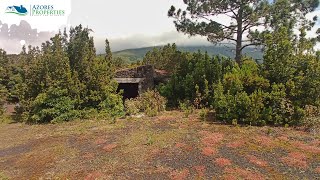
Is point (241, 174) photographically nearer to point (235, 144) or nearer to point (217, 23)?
point (235, 144)

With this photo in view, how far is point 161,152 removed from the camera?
400 inches

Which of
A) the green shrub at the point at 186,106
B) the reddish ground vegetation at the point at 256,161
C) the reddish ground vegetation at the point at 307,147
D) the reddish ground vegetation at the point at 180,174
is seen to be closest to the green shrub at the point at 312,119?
the reddish ground vegetation at the point at 307,147

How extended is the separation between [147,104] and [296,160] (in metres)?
11.1

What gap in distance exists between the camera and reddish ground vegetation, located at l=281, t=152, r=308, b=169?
344 inches

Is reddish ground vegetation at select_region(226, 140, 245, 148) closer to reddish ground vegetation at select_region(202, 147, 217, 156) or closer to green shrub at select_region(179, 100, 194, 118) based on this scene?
reddish ground vegetation at select_region(202, 147, 217, 156)

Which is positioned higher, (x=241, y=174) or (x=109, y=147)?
(x=241, y=174)

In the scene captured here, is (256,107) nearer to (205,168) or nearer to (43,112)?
(205,168)

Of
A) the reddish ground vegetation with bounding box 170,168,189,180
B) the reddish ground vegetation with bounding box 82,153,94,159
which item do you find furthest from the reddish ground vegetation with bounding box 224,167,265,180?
the reddish ground vegetation with bounding box 82,153,94,159

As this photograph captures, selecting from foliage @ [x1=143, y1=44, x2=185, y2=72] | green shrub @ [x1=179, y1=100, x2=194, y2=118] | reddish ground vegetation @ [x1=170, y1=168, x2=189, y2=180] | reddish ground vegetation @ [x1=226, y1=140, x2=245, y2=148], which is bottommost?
reddish ground vegetation @ [x1=170, y1=168, x2=189, y2=180]

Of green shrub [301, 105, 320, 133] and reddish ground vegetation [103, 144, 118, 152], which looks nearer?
reddish ground vegetation [103, 144, 118, 152]

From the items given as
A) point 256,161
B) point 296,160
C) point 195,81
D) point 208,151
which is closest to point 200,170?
point 208,151

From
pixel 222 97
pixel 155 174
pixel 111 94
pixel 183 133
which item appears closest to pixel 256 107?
pixel 222 97

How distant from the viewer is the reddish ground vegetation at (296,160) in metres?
8.74

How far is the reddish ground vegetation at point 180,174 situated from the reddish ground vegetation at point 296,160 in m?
3.29
